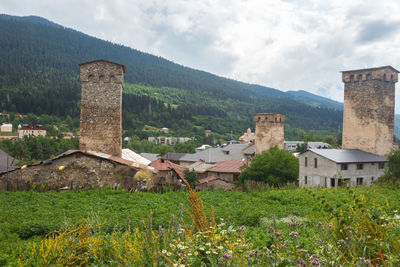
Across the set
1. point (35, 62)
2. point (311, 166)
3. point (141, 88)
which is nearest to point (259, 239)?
point (311, 166)

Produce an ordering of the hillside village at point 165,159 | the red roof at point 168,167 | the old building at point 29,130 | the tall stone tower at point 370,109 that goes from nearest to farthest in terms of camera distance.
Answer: the hillside village at point 165,159 < the red roof at point 168,167 < the tall stone tower at point 370,109 < the old building at point 29,130

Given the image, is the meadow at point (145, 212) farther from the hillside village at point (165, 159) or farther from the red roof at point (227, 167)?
the red roof at point (227, 167)

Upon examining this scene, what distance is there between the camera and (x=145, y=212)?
7.99 m

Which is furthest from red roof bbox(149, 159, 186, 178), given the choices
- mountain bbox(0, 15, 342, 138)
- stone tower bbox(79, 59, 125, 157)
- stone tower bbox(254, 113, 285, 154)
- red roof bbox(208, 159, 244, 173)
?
mountain bbox(0, 15, 342, 138)

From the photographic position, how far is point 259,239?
538 cm

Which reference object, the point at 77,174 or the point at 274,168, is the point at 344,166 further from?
the point at 77,174

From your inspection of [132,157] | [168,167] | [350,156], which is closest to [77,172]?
[168,167]

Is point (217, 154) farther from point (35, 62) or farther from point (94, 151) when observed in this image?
point (35, 62)

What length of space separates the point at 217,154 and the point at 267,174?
1975cm

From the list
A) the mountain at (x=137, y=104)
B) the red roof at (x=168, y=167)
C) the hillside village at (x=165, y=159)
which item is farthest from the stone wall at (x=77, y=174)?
the mountain at (x=137, y=104)

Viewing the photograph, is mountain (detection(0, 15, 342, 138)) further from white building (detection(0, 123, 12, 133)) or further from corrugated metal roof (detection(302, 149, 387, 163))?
corrugated metal roof (detection(302, 149, 387, 163))

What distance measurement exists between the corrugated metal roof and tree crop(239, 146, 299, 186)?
424cm

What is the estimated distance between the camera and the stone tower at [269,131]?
31.5 metres

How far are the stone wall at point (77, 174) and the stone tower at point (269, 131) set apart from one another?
70.8 feet
